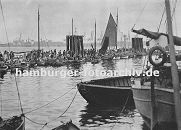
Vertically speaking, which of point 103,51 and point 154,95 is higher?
point 103,51

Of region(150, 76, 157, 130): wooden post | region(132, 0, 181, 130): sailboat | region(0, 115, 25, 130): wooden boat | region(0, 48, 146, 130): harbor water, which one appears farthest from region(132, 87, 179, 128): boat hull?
region(0, 115, 25, 130): wooden boat

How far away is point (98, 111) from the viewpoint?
22.8m

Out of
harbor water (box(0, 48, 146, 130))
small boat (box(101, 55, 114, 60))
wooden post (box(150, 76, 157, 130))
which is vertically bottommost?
harbor water (box(0, 48, 146, 130))

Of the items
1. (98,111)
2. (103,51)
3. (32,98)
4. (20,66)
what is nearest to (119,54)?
(103,51)

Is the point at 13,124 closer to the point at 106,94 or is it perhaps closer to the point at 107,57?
the point at 106,94

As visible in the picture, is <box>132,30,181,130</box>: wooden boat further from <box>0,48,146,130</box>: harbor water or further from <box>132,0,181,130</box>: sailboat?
<box>0,48,146,130</box>: harbor water

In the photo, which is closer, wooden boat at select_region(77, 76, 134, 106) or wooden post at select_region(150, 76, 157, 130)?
wooden post at select_region(150, 76, 157, 130)

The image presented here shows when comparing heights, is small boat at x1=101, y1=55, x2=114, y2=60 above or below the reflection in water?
above

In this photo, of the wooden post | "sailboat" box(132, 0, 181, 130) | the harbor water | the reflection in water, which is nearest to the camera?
"sailboat" box(132, 0, 181, 130)

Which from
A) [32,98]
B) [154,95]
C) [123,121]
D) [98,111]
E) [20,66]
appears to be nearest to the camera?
[154,95]

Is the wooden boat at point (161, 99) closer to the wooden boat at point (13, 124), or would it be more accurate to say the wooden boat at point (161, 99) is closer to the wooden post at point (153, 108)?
the wooden post at point (153, 108)

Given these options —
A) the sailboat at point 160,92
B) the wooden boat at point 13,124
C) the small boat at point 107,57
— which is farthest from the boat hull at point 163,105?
the small boat at point 107,57

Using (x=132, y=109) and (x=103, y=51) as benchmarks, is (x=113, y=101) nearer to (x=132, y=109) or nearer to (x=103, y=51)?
(x=132, y=109)

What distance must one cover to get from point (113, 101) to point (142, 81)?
7158 millimetres
